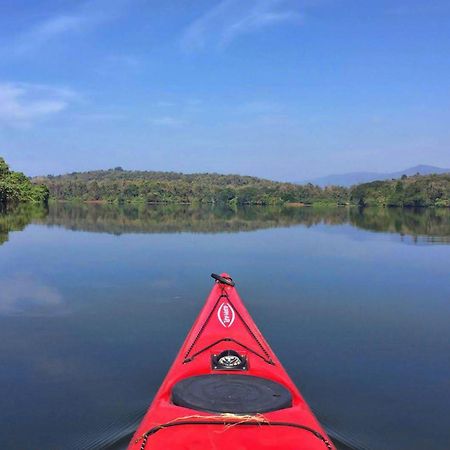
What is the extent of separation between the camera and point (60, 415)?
255 inches

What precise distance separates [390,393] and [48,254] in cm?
1765

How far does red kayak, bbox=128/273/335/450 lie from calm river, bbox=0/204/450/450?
1.27 meters

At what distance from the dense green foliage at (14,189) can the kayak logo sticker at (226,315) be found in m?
47.2

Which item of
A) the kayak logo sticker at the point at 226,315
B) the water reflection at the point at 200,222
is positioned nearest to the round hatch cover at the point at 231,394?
the kayak logo sticker at the point at 226,315

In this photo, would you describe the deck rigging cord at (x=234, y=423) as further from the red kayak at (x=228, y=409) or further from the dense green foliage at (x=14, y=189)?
the dense green foliage at (x=14, y=189)

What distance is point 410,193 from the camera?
300 feet

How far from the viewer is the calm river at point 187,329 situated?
6.40m

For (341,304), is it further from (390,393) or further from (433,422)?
(433,422)

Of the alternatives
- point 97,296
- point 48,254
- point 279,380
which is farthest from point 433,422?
point 48,254

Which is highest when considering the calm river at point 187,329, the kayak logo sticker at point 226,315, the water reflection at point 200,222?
the water reflection at point 200,222

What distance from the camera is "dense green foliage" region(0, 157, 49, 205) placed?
52.2 m

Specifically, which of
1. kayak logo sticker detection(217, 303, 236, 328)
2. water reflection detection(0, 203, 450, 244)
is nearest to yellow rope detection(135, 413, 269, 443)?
kayak logo sticker detection(217, 303, 236, 328)

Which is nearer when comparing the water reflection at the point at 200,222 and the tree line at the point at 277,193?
the water reflection at the point at 200,222

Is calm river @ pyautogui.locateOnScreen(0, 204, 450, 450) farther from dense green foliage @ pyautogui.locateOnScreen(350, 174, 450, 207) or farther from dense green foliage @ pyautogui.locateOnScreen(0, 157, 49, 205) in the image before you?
dense green foliage @ pyautogui.locateOnScreen(350, 174, 450, 207)
